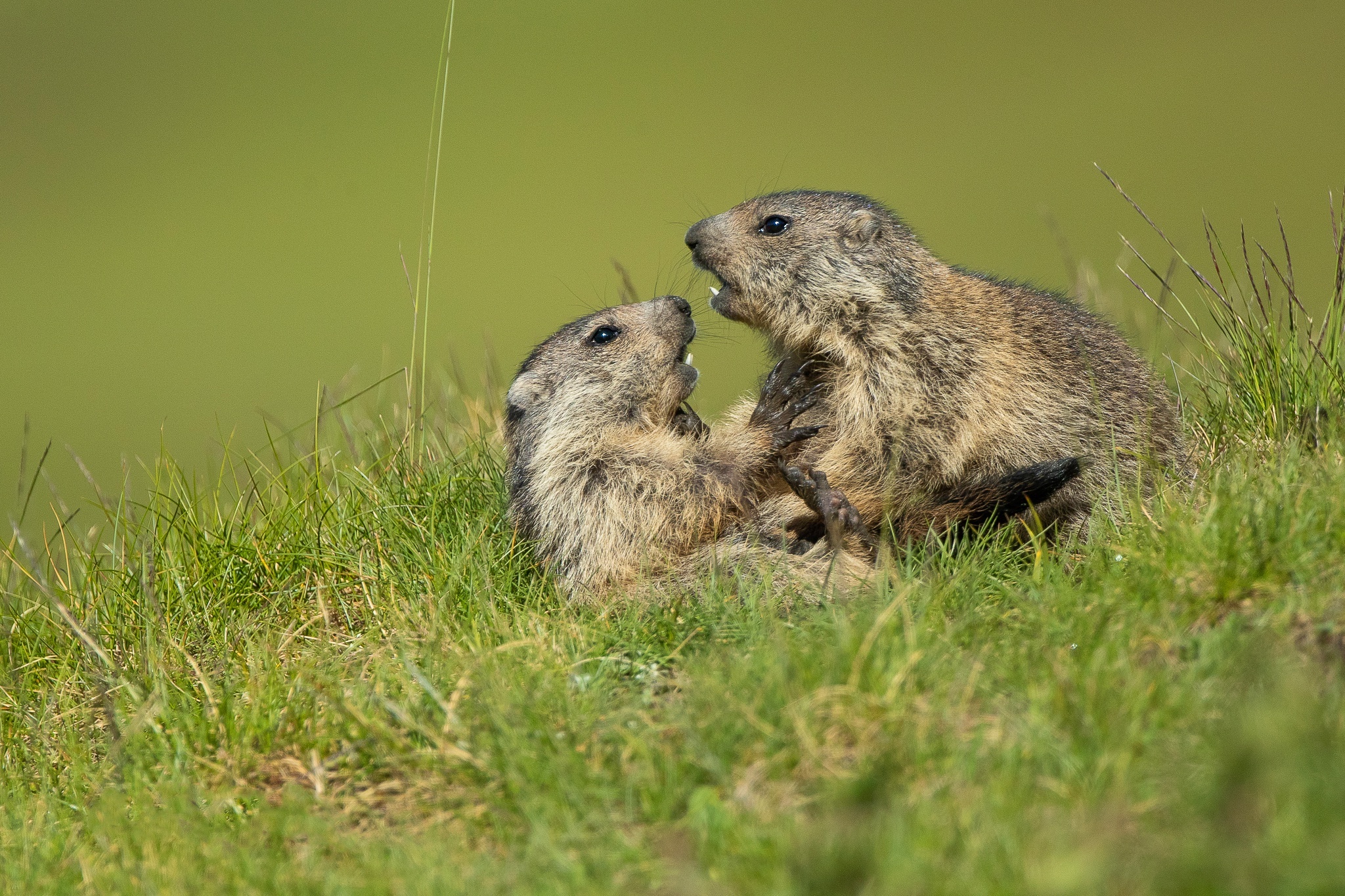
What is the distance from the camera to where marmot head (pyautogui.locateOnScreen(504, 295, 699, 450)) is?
A: 595 centimetres

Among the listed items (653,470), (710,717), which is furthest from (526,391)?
(710,717)

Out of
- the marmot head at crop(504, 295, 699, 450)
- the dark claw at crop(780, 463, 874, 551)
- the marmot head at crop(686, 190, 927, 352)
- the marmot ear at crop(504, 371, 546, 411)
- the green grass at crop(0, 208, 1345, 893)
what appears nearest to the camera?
the green grass at crop(0, 208, 1345, 893)

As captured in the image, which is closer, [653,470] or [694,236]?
[653,470]

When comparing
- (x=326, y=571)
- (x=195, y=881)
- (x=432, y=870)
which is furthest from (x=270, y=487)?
(x=432, y=870)

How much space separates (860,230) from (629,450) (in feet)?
5.71

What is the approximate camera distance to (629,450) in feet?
18.8

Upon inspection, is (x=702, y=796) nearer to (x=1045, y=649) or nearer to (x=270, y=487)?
(x=1045, y=649)

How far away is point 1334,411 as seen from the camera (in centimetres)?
488

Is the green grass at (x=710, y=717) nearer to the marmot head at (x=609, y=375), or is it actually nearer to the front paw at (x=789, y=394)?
the marmot head at (x=609, y=375)

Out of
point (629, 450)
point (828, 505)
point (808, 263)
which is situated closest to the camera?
point (828, 505)

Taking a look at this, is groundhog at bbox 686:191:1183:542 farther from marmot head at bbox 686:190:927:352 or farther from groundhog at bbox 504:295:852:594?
groundhog at bbox 504:295:852:594

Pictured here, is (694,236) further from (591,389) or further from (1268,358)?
(1268,358)

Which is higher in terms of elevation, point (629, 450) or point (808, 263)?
point (808, 263)

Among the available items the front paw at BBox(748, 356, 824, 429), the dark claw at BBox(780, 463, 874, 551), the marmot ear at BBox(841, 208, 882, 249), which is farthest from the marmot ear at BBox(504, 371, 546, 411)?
the marmot ear at BBox(841, 208, 882, 249)
